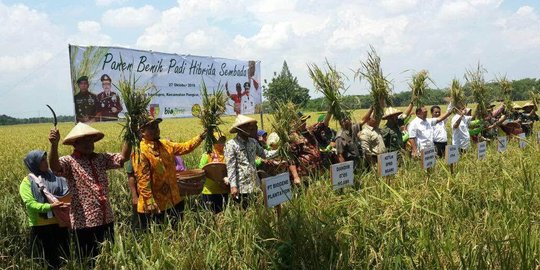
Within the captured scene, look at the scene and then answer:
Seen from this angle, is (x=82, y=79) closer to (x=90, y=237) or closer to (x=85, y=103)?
(x=85, y=103)

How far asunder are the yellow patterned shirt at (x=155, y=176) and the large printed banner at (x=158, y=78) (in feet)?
2.64

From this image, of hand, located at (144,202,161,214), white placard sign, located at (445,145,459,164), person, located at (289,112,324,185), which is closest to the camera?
hand, located at (144,202,161,214)

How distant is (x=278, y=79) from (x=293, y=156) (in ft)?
6.10

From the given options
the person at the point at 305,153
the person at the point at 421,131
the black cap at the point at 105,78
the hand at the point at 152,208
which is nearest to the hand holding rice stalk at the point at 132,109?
the hand at the point at 152,208

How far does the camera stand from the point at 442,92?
735 cm

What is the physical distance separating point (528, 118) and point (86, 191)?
9.34m

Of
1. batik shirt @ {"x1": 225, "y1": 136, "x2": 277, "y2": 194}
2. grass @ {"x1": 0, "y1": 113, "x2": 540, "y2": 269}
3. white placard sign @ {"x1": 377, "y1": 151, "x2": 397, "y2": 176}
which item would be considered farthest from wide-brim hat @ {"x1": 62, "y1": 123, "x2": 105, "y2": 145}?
white placard sign @ {"x1": 377, "y1": 151, "x2": 397, "y2": 176}

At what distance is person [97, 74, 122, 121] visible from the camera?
5.45 meters

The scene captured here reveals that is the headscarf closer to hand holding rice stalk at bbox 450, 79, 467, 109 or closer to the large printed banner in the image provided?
Result: the large printed banner

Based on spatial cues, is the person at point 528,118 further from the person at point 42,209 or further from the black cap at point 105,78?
the person at point 42,209

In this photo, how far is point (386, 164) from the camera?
4375mm

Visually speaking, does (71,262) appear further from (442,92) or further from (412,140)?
(442,92)

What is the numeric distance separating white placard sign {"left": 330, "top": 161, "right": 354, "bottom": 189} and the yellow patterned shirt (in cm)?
140

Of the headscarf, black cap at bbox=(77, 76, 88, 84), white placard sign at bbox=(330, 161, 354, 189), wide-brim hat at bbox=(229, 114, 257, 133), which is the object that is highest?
black cap at bbox=(77, 76, 88, 84)
